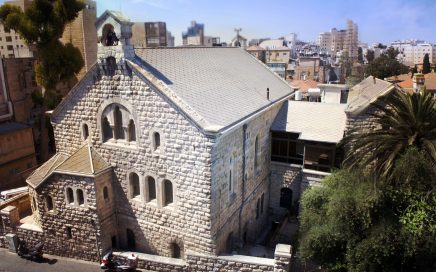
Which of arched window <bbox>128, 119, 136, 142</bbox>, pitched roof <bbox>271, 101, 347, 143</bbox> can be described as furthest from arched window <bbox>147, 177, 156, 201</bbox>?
pitched roof <bbox>271, 101, 347, 143</bbox>

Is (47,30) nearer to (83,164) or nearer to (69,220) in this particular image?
(83,164)

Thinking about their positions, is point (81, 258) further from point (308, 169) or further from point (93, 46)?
point (93, 46)

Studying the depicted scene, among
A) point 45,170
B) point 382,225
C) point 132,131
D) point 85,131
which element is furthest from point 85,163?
point 382,225

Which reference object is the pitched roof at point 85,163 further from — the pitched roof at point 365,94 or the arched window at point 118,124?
the pitched roof at point 365,94

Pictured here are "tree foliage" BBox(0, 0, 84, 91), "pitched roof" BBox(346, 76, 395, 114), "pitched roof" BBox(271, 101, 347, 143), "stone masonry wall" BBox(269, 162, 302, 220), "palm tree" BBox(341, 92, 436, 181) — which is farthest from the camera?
"tree foliage" BBox(0, 0, 84, 91)

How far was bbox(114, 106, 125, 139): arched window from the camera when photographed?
16891 mm

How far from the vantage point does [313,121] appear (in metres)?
22.5

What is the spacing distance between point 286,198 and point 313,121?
18.3 feet

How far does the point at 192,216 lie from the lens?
1595cm

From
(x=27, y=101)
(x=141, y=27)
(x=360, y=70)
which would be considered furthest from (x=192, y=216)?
(x=360, y=70)

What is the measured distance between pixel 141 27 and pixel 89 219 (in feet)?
170

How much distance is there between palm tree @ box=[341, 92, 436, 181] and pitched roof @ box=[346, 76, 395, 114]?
8.40 feet

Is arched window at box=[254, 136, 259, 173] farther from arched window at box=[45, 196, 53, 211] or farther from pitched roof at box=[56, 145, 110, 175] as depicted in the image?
arched window at box=[45, 196, 53, 211]

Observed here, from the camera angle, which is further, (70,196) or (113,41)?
(70,196)
